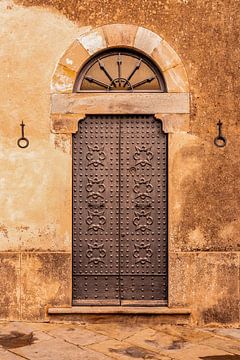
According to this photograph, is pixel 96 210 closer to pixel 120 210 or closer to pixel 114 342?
pixel 120 210

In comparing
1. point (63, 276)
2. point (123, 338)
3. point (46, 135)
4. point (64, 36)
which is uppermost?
point (64, 36)

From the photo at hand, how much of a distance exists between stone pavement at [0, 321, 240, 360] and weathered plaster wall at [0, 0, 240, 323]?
13.5 inches

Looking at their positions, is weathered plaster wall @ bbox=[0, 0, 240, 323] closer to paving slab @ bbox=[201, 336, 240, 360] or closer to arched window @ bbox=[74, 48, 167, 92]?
arched window @ bbox=[74, 48, 167, 92]

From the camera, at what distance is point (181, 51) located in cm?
630

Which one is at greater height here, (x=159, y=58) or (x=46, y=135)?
(x=159, y=58)

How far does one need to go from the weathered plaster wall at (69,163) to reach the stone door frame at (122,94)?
88 millimetres

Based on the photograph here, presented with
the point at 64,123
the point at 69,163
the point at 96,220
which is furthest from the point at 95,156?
the point at 96,220

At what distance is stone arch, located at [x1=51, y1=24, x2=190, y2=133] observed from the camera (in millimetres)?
6285

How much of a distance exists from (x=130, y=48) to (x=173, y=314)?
3446 millimetres

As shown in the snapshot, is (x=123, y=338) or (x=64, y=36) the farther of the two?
(x=64, y=36)

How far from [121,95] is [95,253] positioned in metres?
2.08

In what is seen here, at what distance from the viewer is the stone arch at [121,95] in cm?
629

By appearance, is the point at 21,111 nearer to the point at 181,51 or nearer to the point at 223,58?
the point at 181,51

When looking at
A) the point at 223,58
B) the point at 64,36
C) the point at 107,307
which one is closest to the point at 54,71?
the point at 64,36
